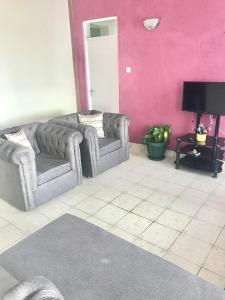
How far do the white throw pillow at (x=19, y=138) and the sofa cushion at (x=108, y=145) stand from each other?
996mm

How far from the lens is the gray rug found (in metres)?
1.38

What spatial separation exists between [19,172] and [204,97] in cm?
255

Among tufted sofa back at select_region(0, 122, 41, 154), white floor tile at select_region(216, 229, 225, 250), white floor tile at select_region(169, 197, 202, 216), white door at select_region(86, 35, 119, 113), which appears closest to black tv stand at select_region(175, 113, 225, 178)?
white floor tile at select_region(169, 197, 202, 216)

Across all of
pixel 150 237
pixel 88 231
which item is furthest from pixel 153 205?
pixel 88 231

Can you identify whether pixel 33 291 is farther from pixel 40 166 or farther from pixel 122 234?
pixel 40 166

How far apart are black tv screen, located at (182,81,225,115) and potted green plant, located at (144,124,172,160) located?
47 cm

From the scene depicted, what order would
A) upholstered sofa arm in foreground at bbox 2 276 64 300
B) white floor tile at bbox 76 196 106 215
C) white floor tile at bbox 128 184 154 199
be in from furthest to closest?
white floor tile at bbox 128 184 154 199 < white floor tile at bbox 76 196 106 215 < upholstered sofa arm in foreground at bbox 2 276 64 300

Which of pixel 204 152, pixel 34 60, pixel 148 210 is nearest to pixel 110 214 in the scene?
pixel 148 210

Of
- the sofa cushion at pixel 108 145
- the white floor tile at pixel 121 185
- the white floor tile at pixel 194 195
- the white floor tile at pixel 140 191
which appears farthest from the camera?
the sofa cushion at pixel 108 145

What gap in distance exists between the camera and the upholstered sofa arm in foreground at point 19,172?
8.26ft

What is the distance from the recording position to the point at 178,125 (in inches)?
157

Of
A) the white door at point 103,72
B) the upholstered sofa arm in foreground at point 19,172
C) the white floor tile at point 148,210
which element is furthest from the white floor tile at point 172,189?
the white door at point 103,72

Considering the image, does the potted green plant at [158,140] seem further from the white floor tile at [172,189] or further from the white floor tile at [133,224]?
the white floor tile at [133,224]

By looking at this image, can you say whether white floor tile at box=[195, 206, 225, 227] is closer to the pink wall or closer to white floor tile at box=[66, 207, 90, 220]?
white floor tile at box=[66, 207, 90, 220]
